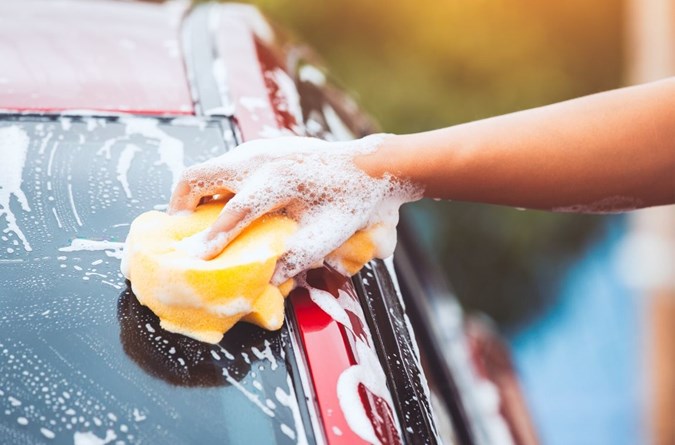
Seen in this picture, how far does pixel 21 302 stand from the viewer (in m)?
1.08

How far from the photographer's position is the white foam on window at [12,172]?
1.19 metres

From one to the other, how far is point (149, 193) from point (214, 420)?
0.46 m

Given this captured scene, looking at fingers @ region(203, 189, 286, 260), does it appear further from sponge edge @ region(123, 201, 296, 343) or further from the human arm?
the human arm

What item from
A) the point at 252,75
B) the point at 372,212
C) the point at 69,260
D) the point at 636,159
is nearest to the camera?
the point at 69,260

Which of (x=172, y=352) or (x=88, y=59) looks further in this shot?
(x=88, y=59)

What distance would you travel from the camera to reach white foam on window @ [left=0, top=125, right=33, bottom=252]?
1189 mm

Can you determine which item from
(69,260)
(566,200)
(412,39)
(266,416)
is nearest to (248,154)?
(69,260)

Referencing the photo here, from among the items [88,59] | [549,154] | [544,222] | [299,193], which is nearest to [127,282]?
[299,193]

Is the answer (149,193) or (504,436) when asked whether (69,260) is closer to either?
(149,193)

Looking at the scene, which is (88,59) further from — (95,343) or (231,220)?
(95,343)

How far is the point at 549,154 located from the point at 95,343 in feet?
2.65

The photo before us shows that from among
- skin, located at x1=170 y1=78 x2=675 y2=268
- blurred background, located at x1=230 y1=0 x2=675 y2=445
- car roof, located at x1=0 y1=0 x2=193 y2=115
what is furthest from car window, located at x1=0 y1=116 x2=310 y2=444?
blurred background, located at x1=230 y1=0 x2=675 y2=445

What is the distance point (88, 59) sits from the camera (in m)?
1.55

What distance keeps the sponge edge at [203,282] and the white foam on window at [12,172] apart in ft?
0.60
